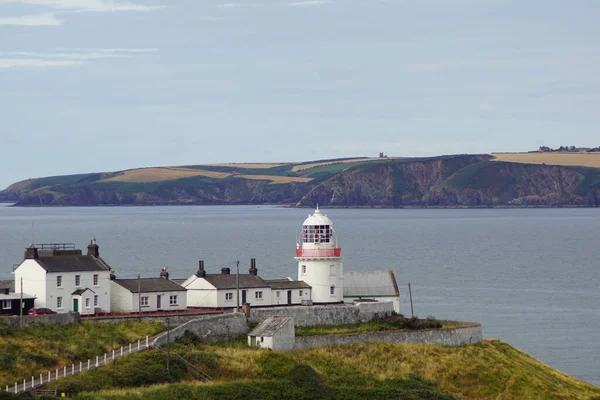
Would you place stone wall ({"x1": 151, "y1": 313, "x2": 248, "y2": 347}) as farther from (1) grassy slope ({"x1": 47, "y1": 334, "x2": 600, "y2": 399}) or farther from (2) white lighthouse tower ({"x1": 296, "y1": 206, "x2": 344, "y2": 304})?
(2) white lighthouse tower ({"x1": 296, "y1": 206, "x2": 344, "y2": 304})

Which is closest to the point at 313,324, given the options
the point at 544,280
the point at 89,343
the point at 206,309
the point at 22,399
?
the point at 206,309

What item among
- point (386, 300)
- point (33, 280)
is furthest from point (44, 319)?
point (386, 300)

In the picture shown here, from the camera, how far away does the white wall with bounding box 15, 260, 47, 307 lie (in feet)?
181

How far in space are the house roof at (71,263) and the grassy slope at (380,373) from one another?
8188 millimetres

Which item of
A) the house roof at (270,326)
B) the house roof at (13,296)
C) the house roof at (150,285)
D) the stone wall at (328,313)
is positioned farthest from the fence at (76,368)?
the stone wall at (328,313)

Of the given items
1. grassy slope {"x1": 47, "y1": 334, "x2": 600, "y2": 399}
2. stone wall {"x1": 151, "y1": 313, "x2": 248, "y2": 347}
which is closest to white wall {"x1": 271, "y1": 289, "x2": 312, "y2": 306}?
stone wall {"x1": 151, "y1": 313, "x2": 248, "y2": 347}

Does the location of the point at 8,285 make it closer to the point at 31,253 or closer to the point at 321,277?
the point at 31,253

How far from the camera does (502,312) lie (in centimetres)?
8662

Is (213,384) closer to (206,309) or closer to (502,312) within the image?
(206,309)

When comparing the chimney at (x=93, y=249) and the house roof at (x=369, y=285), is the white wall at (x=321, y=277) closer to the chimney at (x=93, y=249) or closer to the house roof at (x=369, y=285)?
the house roof at (x=369, y=285)

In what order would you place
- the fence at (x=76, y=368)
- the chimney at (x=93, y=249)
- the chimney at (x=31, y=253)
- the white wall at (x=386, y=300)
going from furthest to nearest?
the white wall at (x=386, y=300) < the chimney at (x=93, y=249) < the chimney at (x=31, y=253) < the fence at (x=76, y=368)

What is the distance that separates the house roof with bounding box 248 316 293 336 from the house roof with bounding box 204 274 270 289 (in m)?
6.09

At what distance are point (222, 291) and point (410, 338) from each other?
10495mm

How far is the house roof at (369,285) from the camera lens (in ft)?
227
